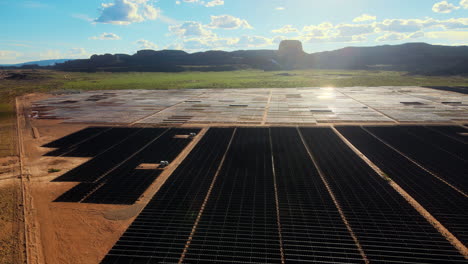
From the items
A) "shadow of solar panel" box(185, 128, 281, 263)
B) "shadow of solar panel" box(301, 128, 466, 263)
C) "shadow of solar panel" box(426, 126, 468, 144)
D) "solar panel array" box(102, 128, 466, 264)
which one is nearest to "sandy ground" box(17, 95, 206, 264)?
"solar panel array" box(102, 128, 466, 264)

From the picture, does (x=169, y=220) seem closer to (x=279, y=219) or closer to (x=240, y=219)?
(x=240, y=219)

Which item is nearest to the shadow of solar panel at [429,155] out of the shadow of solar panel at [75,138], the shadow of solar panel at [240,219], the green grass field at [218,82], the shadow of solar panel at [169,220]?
the shadow of solar panel at [240,219]

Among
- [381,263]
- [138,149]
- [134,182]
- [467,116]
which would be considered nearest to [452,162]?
[381,263]

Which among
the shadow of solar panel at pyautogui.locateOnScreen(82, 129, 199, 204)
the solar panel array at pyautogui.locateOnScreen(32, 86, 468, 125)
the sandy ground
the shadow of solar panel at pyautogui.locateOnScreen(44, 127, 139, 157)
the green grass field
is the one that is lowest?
the sandy ground

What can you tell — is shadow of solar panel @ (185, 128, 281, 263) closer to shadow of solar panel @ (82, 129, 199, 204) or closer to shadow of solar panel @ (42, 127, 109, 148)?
shadow of solar panel @ (82, 129, 199, 204)

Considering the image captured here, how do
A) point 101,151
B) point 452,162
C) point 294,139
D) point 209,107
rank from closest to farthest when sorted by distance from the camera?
point 452,162, point 101,151, point 294,139, point 209,107

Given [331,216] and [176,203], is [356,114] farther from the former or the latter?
[176,203]
